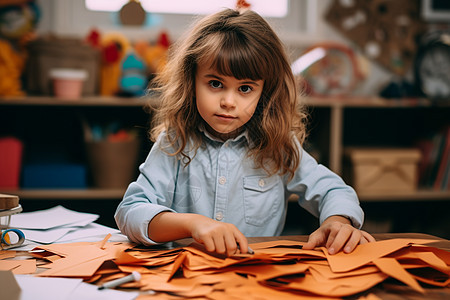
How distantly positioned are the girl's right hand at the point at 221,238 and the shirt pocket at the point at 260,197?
13.3 inches

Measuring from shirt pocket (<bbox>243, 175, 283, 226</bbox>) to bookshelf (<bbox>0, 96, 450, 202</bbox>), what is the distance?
34.6 inches

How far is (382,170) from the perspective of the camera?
2184mm

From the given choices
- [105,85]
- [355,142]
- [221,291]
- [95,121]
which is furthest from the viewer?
[355,142]

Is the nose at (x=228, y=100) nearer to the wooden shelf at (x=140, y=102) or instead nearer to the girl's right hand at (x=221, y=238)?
the girl's right hand at (x=221, y=238)

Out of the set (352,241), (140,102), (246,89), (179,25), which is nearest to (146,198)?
(246,89)

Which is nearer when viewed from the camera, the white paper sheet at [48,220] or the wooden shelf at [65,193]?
the white paper sheet at [48,220]

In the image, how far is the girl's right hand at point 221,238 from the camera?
639mm

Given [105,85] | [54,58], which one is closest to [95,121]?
[105,85]

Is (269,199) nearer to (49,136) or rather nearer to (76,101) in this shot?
(76,101)

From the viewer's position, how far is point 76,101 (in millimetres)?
2037

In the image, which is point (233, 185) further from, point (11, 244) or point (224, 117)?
point (11, 244)

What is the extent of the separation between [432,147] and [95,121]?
1.72 m

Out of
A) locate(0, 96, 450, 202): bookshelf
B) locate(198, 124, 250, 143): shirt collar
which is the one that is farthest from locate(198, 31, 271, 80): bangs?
locate(0, 96, 450, 202): bookshelf

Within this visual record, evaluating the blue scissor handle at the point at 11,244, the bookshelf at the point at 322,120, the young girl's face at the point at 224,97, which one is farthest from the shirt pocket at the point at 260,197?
the bookshelf at the point at 322,120
